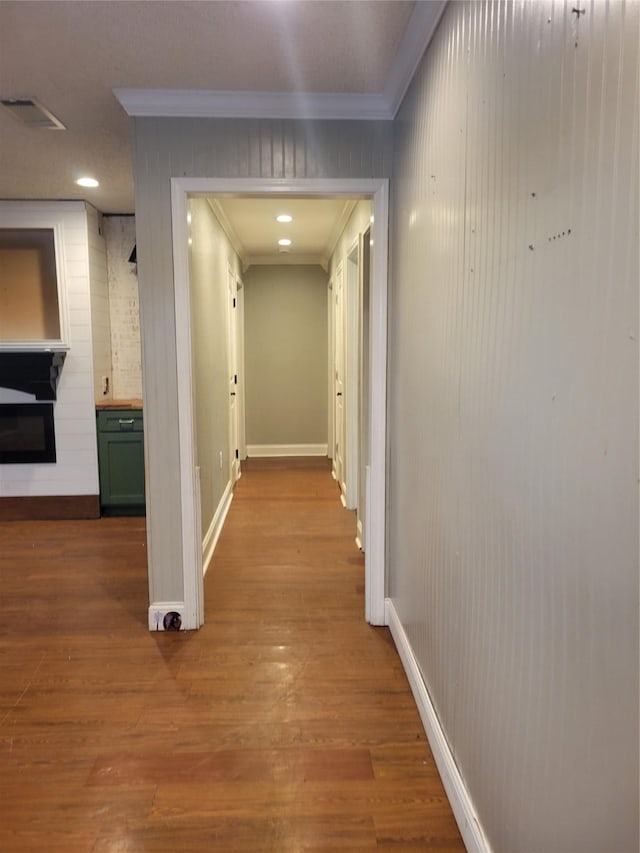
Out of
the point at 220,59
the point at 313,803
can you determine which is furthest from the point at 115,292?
the point at 313,803

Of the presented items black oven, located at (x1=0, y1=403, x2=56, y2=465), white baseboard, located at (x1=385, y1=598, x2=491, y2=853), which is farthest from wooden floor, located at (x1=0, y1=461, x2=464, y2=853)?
black oven, located at (x1=0, y1=403, x2=56, y2=465)

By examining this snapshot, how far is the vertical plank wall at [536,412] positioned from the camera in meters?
0.80

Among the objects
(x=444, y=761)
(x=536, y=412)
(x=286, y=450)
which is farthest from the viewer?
(x=286, y=450)

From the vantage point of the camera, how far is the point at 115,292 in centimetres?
468

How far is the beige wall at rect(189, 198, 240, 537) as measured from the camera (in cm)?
308

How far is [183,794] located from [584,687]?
52.5 inches

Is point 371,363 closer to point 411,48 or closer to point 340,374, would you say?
point 411,48

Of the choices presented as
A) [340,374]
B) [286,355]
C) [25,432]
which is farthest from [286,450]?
[25,432]

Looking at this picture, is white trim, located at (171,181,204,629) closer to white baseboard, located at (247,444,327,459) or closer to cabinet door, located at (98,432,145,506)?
cabinet door, located at (98,432,145,506)

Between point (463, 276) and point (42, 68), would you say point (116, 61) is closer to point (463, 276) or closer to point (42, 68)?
point (42, 68)

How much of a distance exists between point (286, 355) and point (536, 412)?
5.69 m

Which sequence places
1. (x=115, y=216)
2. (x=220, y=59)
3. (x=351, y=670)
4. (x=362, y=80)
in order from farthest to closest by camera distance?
1. (x=115, y=216)
2. (x=351, y=670)
3. (x=362, y=80)
4. (x=220, y=59)

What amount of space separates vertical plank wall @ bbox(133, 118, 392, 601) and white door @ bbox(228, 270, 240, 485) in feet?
8.32

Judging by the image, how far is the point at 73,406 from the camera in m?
4.29
